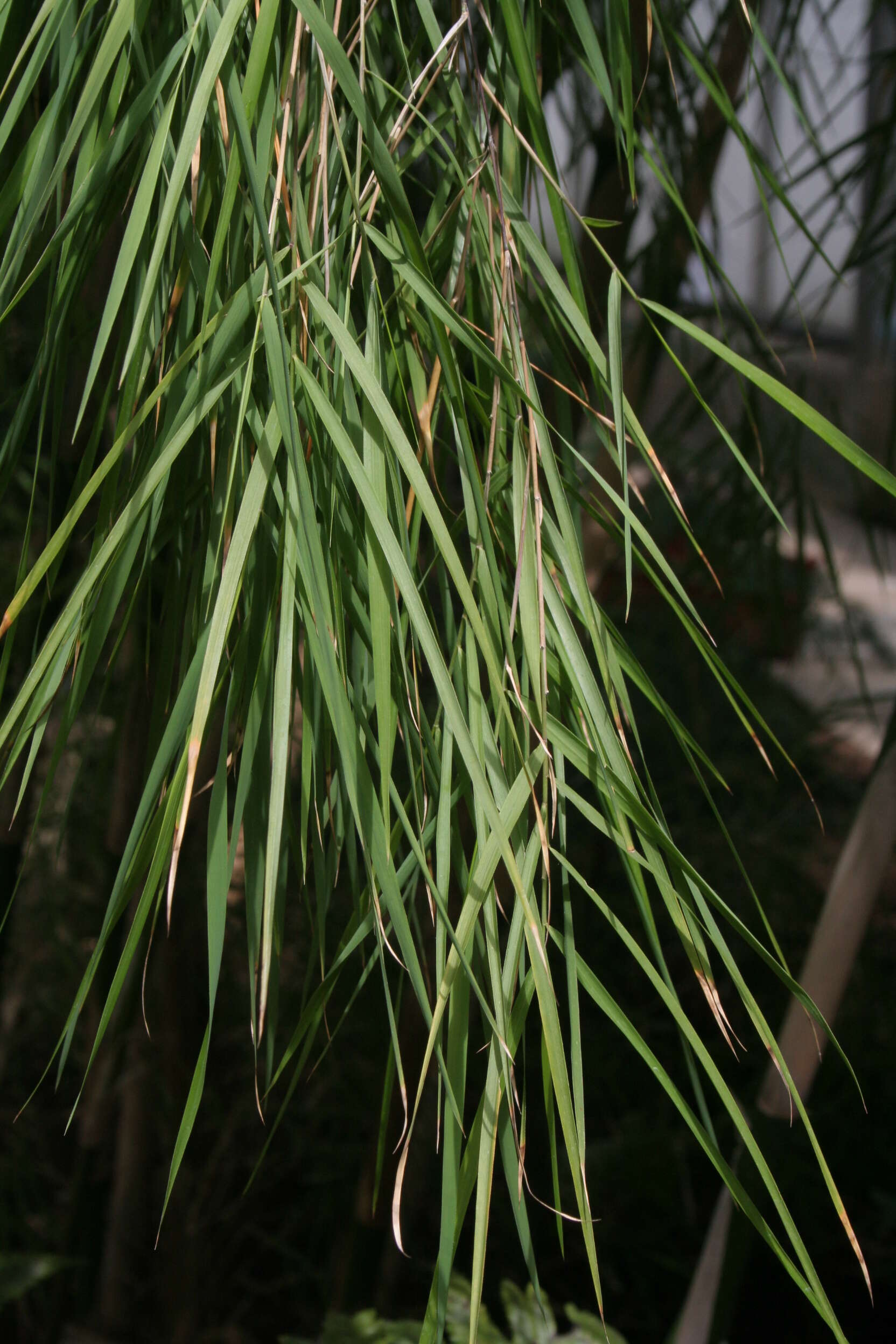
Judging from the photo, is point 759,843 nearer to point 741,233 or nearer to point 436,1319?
point 436,1319

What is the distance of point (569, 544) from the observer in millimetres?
292

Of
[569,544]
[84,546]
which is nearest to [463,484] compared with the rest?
[569,544]

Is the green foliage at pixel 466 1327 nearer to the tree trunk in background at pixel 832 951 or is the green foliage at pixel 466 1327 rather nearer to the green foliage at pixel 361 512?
the tree trunk in background at pixel 832 951

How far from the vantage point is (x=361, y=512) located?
30 centimetres

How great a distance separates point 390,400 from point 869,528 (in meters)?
0.63

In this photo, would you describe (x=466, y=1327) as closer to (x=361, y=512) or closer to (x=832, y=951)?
(x=832, y=951)

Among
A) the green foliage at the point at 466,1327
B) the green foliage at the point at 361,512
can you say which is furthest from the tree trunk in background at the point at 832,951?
the green foliage at the point at 361,512

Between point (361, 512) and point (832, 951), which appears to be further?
point (832, 951)

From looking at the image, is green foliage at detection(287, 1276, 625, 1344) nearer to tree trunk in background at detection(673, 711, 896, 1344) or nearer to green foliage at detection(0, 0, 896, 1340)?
tree trunk in background at detection(673, 711, 896, 1344)

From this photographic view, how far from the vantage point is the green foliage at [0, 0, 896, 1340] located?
0.26 metres

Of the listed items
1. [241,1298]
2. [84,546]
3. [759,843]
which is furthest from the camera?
[759,843]

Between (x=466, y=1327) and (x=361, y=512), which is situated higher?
(x=361, y=512)

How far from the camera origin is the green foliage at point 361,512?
26 cm

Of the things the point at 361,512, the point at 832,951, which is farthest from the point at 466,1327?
the point at 361,512
